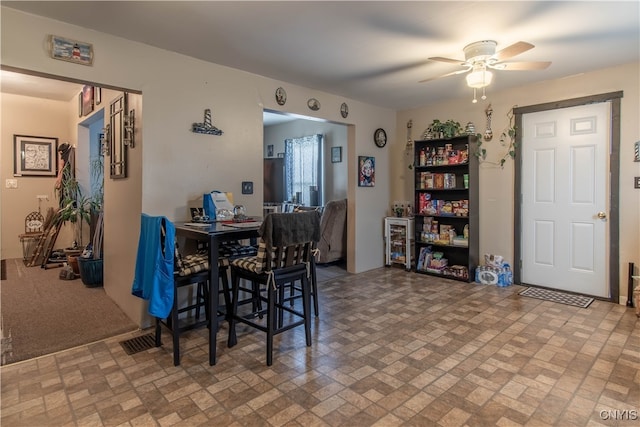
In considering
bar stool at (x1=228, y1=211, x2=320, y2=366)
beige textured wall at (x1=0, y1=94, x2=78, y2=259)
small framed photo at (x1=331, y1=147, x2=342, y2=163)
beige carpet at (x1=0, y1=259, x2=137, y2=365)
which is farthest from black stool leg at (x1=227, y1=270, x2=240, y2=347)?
beige textured wall at (x1=0, y1=94, x2=78, y2=259)

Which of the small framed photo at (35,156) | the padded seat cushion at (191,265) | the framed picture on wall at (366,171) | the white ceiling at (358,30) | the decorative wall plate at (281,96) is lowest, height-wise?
the padded seat cushion at (191,265)

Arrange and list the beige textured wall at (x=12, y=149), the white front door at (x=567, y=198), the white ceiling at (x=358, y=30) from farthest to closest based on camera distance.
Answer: the beige textured wall at (x=12, y=149) < the white front door at (x=567, y=198) < the white ceiling at (x=358, y=30)

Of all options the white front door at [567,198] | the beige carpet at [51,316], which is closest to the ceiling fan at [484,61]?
the white front door at [567,198]

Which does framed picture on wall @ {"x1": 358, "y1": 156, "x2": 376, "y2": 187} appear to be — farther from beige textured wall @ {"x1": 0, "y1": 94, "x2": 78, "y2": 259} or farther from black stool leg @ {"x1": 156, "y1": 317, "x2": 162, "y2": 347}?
beige textured wall @ {"x1": 0, "y1": 94, "x2": 78, "y2": 259}

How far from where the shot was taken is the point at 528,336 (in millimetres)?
2885

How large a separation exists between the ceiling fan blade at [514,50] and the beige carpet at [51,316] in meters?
3.74

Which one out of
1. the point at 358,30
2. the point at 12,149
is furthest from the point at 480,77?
the point at 12,149

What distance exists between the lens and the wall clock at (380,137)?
527cm

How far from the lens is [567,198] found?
4.04 m

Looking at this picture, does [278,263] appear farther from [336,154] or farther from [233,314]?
[336,154]

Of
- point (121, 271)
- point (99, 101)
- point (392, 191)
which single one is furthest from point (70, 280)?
point (392, 191)

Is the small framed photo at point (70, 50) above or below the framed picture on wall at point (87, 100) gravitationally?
below

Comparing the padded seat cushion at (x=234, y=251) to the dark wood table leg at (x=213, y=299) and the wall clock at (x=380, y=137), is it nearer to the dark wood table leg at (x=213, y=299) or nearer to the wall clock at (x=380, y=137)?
the dark wood table leg at (x=213, y=299)

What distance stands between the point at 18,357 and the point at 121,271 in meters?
1.11
